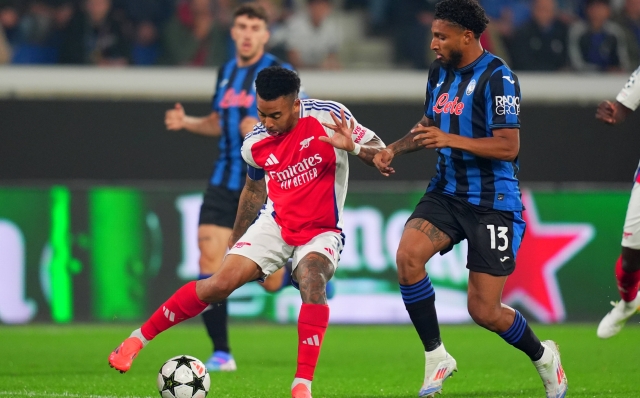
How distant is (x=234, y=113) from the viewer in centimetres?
819

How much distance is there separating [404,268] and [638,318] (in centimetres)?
623

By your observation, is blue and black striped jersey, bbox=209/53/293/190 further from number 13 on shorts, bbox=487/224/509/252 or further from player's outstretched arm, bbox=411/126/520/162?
number 13 on shorts, bbox=487/224/509/252

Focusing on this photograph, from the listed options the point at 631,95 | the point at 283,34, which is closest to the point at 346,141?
the point at 631,95

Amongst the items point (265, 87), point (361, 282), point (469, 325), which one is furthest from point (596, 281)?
point (265, 87)

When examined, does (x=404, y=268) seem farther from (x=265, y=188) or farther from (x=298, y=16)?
(x=298, y=16)

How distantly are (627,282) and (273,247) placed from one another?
8.71 feet

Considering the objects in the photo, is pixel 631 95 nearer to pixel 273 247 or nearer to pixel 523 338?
pixel 523 338

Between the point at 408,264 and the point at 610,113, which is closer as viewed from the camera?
the point at 408,264

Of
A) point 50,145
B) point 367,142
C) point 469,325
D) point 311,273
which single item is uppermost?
point 367,142

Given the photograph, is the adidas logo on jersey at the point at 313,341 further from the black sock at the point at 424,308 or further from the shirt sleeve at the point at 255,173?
the shirt sleeve at the point at 255,173

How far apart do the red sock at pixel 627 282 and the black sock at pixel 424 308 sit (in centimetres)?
164

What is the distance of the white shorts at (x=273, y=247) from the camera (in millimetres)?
5891

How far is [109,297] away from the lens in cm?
1091

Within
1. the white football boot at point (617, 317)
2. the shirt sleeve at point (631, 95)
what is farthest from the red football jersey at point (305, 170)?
the white football boot at point (617, 317)
